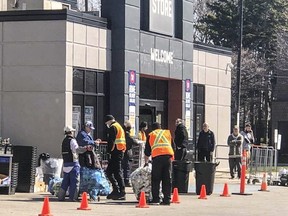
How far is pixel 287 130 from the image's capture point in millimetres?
54406

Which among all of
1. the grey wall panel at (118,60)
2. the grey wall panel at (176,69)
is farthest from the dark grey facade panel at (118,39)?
the grey wall panel at (176,69)

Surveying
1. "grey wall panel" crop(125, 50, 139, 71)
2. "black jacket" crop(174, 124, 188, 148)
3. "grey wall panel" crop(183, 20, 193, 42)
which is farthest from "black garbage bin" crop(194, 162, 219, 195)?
"grey wall panel" crop(183, 20, 193, 42)

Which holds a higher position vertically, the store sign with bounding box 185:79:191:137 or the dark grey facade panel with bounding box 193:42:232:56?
the dark grey facade panel with bounding box 193:42:232:56

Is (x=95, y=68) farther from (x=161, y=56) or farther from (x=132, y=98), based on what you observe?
(x=161, y=56)

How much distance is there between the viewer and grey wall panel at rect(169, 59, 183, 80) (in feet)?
98.8

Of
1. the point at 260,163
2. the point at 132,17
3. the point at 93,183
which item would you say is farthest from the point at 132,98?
the point at 93,183

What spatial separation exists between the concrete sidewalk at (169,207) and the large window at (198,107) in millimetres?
11452

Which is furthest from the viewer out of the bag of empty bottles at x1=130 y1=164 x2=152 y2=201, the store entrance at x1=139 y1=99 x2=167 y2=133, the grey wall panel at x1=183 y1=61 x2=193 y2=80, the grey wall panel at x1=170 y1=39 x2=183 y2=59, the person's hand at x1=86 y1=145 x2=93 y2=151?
the grey wall panel at x1=183 y1=61 x2=193 y2=80

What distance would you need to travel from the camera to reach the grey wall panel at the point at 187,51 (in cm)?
3084

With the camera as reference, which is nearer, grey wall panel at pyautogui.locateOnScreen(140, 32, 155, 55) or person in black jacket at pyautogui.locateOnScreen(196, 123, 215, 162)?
person in black jacket at pyautogui.locateOnScreen(196, 123, 215, 162)

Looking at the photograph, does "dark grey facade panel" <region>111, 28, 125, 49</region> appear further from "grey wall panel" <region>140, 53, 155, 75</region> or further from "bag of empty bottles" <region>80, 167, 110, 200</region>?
"bag of empty bottles" <region>80, 167, 110, 200</region>

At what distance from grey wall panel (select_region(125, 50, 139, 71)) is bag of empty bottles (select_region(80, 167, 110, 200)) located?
28.9 ft

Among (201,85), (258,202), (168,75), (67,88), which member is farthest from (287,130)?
(258,202)

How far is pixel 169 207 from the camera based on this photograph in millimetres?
17359
